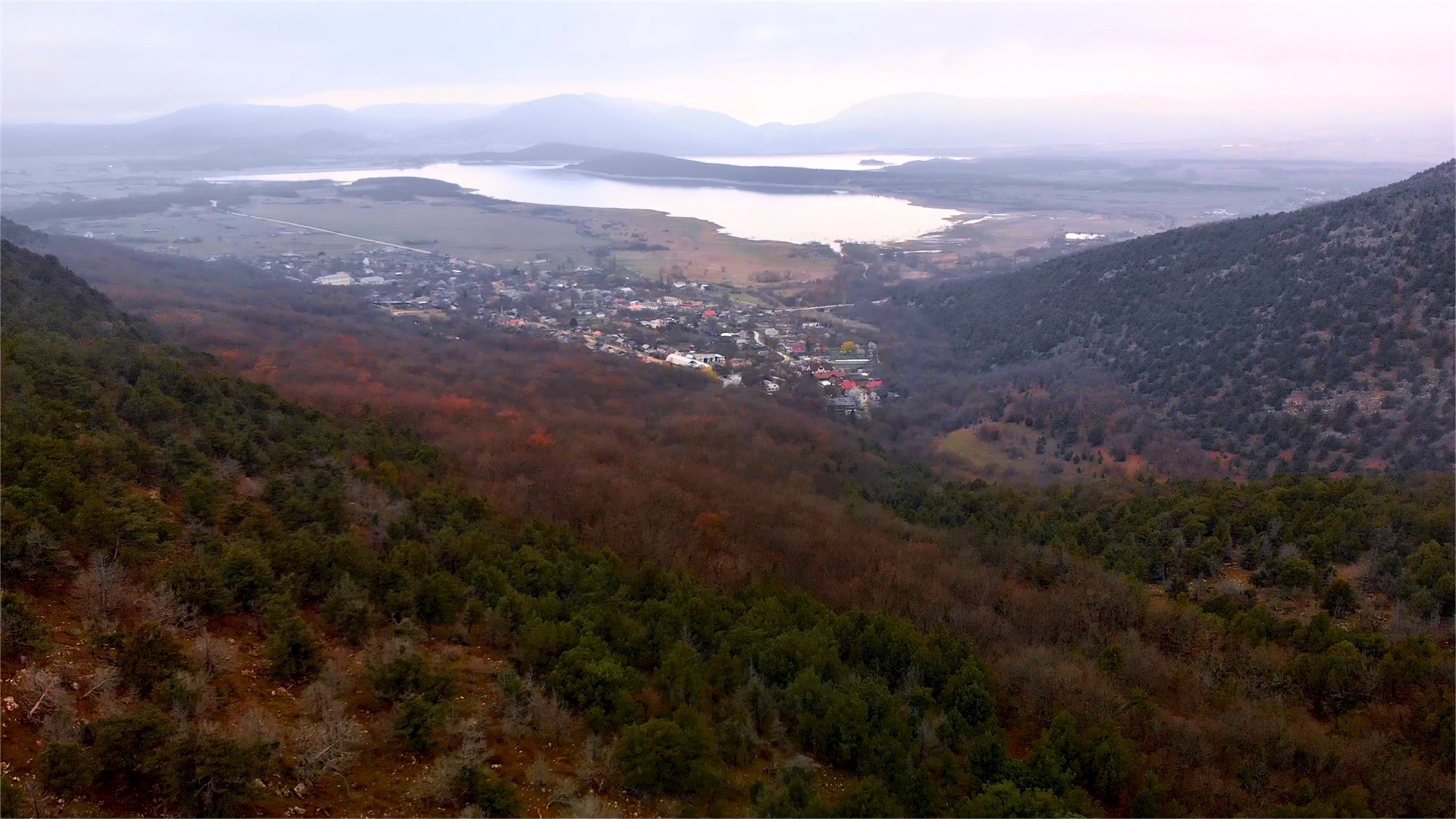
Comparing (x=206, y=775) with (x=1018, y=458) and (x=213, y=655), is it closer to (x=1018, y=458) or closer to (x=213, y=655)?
(x=213, y=655)

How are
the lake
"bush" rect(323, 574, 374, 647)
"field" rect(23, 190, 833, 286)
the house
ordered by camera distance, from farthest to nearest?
the lake, "field" rect(23, 190, 833, 286), the house, "bush" rect(323, 574, 374, 647)

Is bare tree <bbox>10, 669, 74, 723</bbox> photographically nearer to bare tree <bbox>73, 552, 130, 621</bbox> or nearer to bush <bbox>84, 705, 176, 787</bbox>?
bush <bbox>84, 705, 176, 787</bbox>

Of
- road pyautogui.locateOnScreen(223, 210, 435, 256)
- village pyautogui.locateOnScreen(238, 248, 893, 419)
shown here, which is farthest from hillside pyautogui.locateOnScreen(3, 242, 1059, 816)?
road pyautogui.locateOnScreen(223, 210, 435, 256)

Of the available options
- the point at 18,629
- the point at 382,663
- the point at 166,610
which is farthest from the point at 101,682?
the point at 382,663

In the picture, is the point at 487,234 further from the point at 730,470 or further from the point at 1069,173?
the point at 1069,173

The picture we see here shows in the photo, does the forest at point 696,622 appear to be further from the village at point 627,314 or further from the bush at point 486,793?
the village at point 627,314

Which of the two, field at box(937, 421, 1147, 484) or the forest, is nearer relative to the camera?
the forest

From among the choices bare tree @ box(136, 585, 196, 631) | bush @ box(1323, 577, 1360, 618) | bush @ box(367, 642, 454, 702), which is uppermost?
bare tree @ box(136, 585, 196, 631)
